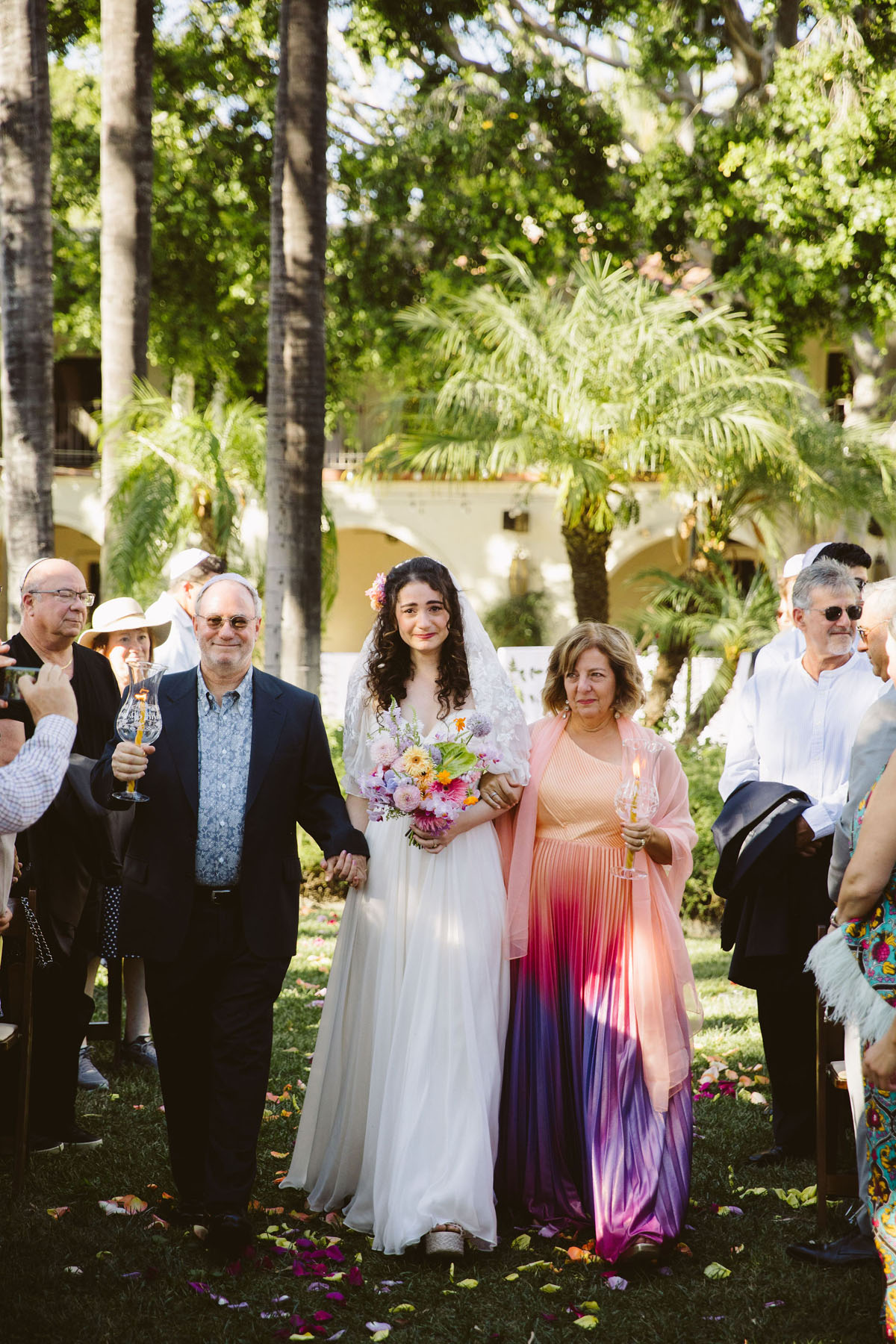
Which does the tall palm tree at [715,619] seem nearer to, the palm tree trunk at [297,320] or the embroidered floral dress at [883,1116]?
the palm tree trunk at [297,320]

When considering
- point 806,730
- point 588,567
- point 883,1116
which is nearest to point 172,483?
point 588,567

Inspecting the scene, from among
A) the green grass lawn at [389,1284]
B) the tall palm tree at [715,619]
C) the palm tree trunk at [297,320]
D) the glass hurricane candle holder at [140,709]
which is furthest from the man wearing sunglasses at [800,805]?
the tall palm tree at [715,619]

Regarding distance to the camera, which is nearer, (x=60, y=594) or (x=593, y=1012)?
(x=593, y=1012)

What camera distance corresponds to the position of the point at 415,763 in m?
4.52

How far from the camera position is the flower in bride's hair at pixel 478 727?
4730 millimetres

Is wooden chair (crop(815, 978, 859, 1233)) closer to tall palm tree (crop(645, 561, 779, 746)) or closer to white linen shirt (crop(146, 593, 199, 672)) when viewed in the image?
white linen shirt (crop(146, 593, 199, 672))

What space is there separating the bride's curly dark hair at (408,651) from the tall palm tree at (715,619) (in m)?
7.75

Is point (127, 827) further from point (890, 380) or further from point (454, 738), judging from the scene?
point (890, 380)

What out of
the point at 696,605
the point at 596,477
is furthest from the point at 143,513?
the point at 696,605

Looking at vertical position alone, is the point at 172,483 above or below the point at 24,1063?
above

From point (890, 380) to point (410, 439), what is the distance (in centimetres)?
750

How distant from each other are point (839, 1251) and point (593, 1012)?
111 cm

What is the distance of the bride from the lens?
14.5 feet

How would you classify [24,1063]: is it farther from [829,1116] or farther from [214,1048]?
[829,1116]
